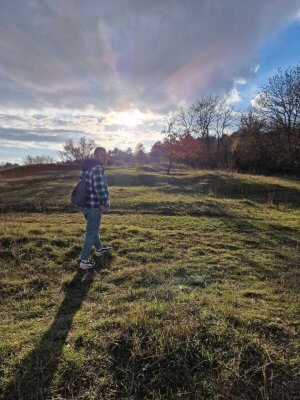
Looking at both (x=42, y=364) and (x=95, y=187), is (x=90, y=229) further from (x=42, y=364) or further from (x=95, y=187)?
(x=42, y=364)

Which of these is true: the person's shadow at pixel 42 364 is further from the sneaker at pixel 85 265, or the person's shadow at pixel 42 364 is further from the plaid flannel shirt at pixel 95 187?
the plaid flannel shirt at pixel 95 187

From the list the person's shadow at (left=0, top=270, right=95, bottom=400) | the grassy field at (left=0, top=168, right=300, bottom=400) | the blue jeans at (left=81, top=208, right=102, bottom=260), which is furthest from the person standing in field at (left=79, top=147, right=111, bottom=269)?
the person's shadow at (left=0, top=270, right=95, bottom=400)

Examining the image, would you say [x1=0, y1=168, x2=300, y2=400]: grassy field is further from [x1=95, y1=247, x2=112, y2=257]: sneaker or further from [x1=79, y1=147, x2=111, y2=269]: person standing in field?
[x1=79, y1=147, x2=111, y2=269]: person standing in field

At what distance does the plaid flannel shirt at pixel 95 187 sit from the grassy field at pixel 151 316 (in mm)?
1312

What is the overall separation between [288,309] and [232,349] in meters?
1.43

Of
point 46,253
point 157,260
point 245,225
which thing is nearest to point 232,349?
point 157,260

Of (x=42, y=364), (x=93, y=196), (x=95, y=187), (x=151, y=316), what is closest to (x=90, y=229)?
(x=93, y=196)

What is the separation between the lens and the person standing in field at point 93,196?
639 centimetres

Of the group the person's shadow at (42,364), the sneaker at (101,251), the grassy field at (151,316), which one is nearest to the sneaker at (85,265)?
the grassy field at (151,316)

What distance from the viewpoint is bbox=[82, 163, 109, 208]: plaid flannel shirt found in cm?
638

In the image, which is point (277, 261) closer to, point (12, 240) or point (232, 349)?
point (232, 349)

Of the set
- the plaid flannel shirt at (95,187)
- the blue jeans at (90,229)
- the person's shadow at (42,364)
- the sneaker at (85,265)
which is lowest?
the person's shadow at (42,364)

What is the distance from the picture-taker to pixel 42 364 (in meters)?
3.72

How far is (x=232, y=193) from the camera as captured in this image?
19938mm
